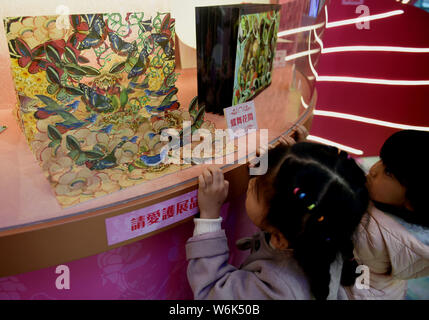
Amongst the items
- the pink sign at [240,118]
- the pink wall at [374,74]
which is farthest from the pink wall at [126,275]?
the pink wall at [374,74]

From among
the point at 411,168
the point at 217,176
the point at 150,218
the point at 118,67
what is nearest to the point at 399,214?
the point at 411,168

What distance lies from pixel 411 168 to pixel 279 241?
0.46m

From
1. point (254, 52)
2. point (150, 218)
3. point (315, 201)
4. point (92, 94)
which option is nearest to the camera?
point (315, 201)

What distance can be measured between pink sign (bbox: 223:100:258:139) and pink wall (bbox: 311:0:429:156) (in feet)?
4.47

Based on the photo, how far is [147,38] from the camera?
1.00 meters

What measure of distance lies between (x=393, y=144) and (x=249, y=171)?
1.45 ft

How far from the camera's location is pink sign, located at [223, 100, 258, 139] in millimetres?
1180

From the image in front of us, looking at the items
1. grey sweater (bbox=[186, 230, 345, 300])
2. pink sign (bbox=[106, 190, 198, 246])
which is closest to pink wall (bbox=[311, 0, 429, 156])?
grey sweater (bbox=[186, 230, 345, 300])

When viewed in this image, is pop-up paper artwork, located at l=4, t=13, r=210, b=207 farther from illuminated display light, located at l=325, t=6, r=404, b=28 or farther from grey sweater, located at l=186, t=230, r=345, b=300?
illuminated display light, located at l=325, t=6, r=404, b=28

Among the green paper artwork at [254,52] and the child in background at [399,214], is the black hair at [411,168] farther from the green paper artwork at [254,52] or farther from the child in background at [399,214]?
the green paper artwork at [254,52]

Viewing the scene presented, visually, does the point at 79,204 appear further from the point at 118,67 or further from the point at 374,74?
the point at 374,74

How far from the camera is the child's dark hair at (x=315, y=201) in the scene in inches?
28.8

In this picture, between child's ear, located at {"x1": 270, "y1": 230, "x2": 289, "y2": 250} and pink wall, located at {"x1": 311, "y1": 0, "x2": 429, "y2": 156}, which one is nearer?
child's ear, located at {"x1": 270, "y1": 230, "x2": 289, "y2": 250}

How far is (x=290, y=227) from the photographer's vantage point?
0.76 metres
